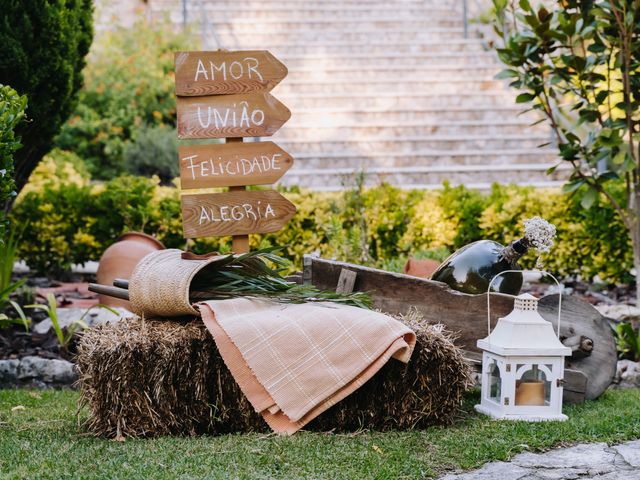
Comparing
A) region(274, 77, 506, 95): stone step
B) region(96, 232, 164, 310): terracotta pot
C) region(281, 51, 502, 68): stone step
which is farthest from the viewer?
region(281, 51, 502, 68): stone step

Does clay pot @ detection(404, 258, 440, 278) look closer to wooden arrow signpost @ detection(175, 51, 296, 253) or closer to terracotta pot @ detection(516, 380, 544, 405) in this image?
wooden arrow signpost @ detection(175, 51, 296, 253)

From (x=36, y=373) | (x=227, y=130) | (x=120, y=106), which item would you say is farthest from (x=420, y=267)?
(x=120, y=106)

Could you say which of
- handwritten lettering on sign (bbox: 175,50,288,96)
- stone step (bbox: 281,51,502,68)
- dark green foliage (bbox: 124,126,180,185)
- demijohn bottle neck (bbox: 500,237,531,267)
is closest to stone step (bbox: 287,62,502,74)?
stone step (bbox: 281,51,502,68)

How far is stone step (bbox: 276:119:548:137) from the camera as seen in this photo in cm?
1148

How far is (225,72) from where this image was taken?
4.74 m

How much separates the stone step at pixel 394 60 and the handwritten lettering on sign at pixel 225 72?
8.30 m

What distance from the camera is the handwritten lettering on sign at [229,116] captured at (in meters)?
4.73

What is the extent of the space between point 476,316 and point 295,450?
51.6 inches

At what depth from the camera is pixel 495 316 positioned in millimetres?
4109

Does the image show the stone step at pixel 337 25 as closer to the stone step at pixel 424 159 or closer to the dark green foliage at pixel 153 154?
the dark green foliage at pixel 153 154

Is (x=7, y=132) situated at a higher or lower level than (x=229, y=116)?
lower

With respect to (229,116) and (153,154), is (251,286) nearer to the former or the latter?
(229,116)

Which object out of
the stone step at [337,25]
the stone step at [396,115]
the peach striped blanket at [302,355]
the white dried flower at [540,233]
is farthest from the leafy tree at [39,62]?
the stone step at [337,25]

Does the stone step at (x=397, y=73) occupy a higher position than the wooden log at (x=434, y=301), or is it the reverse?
the stone step at (x=397, y=73)
